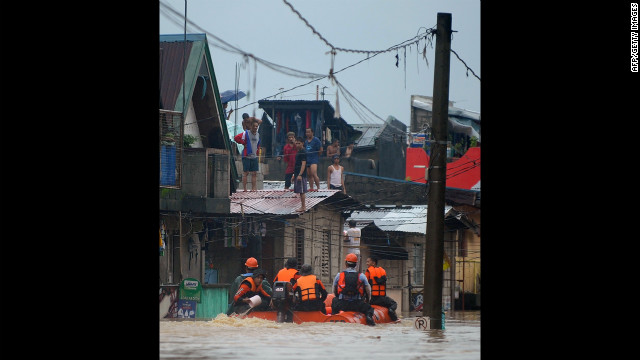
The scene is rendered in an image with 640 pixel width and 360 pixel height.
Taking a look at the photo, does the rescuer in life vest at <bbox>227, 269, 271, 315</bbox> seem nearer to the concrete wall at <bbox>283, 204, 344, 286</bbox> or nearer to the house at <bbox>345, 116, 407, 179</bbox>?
the concrete wall at <bbox>283, 204, 344, 286</bbox>

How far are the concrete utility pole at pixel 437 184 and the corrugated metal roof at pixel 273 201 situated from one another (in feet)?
39.4

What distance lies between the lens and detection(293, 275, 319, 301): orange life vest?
20.8 meters

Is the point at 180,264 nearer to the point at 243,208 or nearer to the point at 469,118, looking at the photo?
the point at 243,208

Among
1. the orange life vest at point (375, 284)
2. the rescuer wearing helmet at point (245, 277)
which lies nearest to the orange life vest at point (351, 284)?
the orange life vest at point (375, 284)

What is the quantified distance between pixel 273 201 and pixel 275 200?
11 centimetres

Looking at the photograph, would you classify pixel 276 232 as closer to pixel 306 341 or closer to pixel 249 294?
pixel 249 294

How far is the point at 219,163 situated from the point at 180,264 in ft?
10.6

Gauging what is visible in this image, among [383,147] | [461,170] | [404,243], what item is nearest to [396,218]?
[404,243]

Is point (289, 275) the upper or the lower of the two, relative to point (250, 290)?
upper

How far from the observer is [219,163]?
2786 centimetres

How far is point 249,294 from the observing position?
20859mm

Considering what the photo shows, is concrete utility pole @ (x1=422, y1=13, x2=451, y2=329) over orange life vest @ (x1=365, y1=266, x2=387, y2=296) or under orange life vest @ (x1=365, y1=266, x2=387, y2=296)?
over

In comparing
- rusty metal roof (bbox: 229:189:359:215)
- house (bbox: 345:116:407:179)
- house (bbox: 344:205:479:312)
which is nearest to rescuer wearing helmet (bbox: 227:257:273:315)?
rusty metal roof (bbox: 229:189:359:215)
